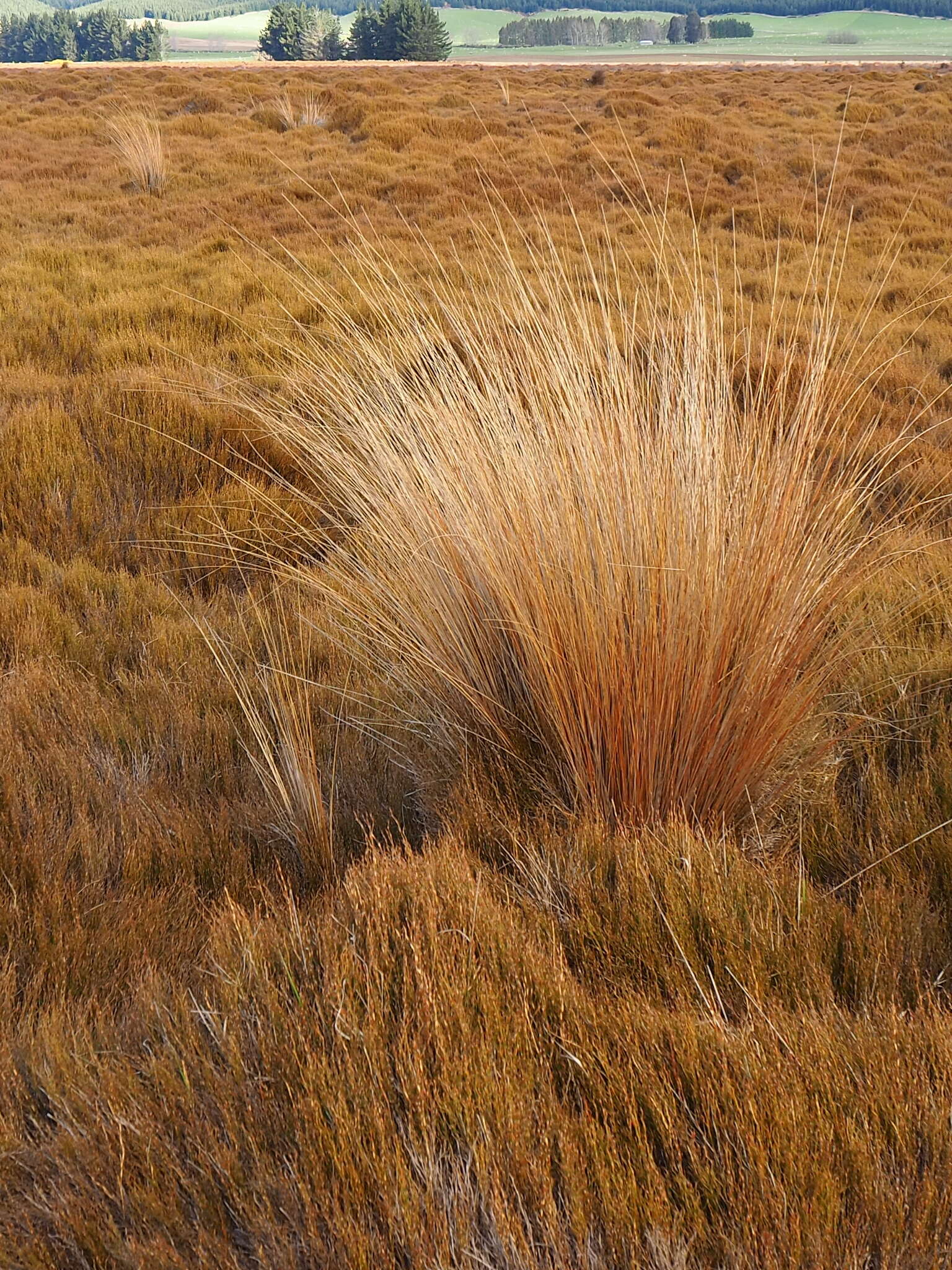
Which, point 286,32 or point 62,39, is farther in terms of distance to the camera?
point 62,39

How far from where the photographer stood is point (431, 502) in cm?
179

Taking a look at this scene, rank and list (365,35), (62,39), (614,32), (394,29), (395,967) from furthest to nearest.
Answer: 1. (614,32)
2. (62,39)
3. (365,35)
4. (394,29)
5. (395,967)

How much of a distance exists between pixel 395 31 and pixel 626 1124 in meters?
61.0

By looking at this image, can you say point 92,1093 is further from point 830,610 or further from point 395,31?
point 395,31

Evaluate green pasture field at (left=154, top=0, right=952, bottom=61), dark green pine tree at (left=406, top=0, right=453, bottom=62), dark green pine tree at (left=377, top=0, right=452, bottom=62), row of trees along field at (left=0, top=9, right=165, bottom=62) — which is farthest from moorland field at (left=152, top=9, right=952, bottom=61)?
row of trees along field at (left=0, top=9, right=165, bottom=62)

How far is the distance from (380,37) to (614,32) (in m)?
57.5

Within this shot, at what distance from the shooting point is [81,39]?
82750 millimetres

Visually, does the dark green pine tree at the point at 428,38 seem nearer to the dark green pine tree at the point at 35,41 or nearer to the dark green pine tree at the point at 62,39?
the dark green pine tree at the point at 62,39

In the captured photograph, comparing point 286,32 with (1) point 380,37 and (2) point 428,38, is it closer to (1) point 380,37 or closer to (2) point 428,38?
(1) point 380,37

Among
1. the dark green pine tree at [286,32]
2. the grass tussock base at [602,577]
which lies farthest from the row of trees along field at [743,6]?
the grass tussock base at [602,577]

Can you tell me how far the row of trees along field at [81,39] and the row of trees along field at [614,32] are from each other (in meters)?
32.7

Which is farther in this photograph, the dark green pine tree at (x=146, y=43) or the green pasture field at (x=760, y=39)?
the dark green pine tree at (x=146, y=43)

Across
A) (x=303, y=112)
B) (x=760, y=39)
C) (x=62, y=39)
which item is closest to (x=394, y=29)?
(x=303, y=112)

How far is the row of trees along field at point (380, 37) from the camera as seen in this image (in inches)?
1996
